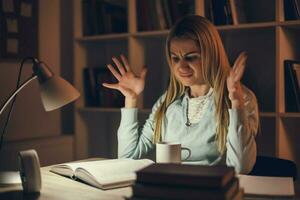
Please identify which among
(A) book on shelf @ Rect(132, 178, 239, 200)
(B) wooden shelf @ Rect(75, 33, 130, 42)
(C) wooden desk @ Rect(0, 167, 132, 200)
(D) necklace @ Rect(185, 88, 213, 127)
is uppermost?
(B) wooden shelf @ Rect(75, 33, 130, 42)

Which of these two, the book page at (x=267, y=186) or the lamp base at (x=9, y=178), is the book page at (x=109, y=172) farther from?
the book page at (x=267, y=186)

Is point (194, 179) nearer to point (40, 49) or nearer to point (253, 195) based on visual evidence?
point (253, 195)

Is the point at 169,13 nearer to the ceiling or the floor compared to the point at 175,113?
nearer to the ceiling

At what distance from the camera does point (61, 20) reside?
2873 mm

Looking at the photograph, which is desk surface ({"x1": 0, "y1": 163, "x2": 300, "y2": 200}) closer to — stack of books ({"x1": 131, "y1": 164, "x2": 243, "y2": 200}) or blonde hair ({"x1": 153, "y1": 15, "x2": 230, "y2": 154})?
stack of books ({"x1": 131, "y1": 164, "x2": 243, "y2": 200})

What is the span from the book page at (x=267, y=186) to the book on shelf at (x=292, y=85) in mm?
857

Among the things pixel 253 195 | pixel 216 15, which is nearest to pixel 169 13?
pixel 216 15

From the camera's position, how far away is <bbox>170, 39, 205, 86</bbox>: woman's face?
70.9 inches

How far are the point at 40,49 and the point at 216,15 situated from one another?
43.1 inches

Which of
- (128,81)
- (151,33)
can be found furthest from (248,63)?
(128,81)

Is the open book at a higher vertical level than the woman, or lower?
lower

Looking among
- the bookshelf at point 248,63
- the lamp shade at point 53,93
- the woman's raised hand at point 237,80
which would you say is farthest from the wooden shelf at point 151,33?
the lamp shade at point 53,93

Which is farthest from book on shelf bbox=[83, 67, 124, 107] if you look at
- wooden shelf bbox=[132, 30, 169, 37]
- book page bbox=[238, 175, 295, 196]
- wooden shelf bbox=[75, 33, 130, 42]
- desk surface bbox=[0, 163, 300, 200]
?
book page bbox=[238, 175, 295, 196]

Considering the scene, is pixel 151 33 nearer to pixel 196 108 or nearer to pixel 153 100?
pixel 153 100
